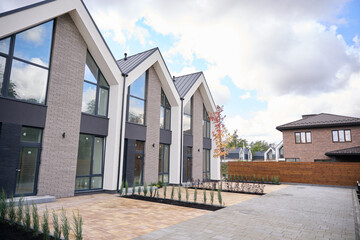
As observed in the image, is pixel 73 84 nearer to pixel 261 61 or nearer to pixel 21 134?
pixel 21 134

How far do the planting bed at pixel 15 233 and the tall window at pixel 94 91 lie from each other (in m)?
6.16

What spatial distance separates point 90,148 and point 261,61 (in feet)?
40.9

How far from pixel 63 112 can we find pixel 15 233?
18.6 ft

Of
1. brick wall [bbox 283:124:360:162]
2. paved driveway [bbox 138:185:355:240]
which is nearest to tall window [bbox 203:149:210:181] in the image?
brick wall [bbox 283:124:360:162]

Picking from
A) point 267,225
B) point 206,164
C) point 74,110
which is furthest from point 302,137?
point 74,110

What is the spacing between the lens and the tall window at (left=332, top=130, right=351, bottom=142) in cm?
2055

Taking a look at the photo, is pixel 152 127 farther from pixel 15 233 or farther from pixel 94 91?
pixel 15 233

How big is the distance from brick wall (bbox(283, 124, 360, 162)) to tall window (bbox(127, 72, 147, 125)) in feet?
56.4

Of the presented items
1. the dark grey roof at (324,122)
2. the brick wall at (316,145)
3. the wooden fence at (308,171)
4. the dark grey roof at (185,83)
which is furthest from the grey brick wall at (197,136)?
the brick wall at (316,145)

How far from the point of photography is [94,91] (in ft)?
35.4

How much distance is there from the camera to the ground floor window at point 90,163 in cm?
988

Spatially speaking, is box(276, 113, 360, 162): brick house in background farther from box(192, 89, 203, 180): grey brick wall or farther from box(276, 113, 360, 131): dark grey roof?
box(192, 89, 203, 180): grey brick wall

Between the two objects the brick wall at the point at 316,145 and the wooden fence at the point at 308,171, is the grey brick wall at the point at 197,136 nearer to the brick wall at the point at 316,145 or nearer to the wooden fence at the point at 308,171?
the wooden fence at the point at 308,171

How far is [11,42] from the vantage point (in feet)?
26.2
